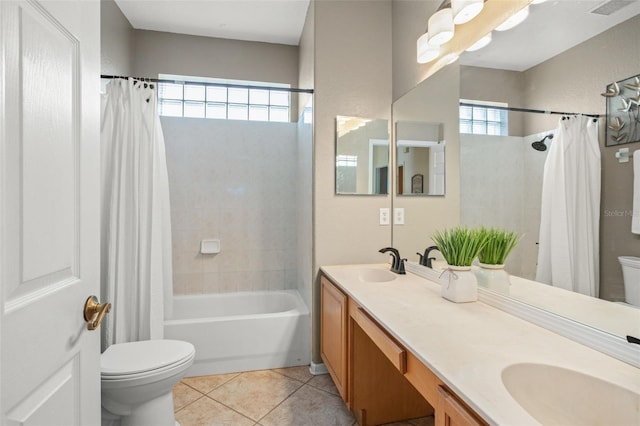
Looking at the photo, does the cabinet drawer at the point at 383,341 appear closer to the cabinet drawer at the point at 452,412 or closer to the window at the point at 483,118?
the cabinet drawer at the point at 452,412

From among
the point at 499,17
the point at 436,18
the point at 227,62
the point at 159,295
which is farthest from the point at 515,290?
the point at 227,62

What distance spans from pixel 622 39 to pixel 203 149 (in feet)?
9.55

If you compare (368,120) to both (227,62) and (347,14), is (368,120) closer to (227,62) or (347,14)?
(347,14)

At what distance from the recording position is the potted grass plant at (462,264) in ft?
4.88

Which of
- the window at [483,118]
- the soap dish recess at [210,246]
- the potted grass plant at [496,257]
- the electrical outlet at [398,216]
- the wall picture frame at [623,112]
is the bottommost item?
the soap dish recess at [210,246]

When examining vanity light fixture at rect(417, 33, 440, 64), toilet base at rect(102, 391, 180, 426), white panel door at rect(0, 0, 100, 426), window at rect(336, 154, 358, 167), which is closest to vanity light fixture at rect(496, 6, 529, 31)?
vanity light fixture at rect(417, 33, 440, 64)

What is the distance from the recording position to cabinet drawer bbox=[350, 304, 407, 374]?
1.14 meters

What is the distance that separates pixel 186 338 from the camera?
2320 millimetres

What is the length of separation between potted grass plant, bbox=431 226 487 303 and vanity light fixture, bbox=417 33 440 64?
1085mm

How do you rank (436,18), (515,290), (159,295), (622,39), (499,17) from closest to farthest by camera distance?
(622,39), (515,290), (499,17), (436,18), (159,295)

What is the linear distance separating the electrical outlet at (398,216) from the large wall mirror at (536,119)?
39cm

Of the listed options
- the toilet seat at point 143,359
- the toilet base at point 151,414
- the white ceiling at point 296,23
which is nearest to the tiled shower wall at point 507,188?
the white ceiling at point 296,23

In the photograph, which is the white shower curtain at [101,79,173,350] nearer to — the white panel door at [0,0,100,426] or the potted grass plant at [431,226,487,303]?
the white panel door at [0,0,100,426]

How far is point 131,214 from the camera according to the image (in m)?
2.14
